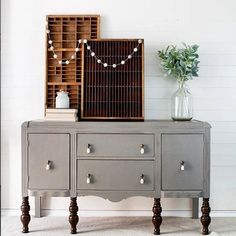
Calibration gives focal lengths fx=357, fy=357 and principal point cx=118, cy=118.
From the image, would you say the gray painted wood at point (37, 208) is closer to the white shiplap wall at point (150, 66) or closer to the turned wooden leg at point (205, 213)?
the white shiplap wall at point (150, 66)

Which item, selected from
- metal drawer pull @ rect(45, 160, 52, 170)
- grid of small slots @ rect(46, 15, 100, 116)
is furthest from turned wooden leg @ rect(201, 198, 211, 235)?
grid of small slots @ rect(46, 15, 100, 116)

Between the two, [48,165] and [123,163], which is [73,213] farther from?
[123,163]

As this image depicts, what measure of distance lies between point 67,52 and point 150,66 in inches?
26.3

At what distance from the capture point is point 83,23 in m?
2.79

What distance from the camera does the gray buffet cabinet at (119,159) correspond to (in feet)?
7.77

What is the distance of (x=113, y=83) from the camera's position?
263 centimetres

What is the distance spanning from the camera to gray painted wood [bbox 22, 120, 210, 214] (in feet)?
7.77

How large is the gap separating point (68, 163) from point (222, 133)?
1.27 m

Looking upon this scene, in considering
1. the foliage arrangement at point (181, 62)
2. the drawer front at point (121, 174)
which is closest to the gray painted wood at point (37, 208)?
the drawer front at point (121, 174)

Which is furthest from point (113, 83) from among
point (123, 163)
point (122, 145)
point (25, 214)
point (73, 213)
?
point (25, 214)

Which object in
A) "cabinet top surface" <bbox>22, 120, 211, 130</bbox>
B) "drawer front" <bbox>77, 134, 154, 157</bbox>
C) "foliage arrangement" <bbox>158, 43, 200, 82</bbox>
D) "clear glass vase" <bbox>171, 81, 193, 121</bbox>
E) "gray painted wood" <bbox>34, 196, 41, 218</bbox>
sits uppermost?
"foliage arrangement" <bbox>158, 43, 200, 82</bbox>

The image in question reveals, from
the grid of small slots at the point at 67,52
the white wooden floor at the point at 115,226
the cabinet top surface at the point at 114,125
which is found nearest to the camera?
the cabinet top surface at the point at 114,125

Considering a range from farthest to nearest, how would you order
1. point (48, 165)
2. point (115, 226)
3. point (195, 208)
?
point (195, 208) < point (115, 226) < point (48, 165)

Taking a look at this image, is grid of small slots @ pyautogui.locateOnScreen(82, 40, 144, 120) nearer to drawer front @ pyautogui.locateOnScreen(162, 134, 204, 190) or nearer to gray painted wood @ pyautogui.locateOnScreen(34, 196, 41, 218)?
drawer front @ pyautogui.locateOnScreen(162, 134, 204, 190)
